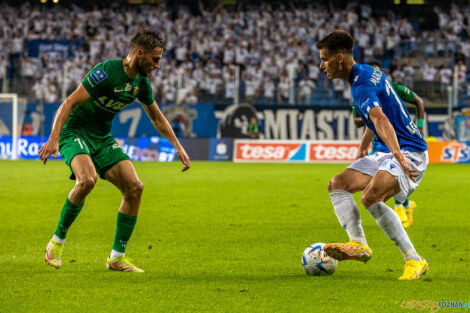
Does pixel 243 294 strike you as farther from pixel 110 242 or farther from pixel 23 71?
pixel 23 71

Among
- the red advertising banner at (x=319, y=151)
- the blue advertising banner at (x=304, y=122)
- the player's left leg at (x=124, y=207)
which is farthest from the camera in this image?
the blue advertising banner at (x=304, y=122)

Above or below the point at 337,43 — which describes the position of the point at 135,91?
below

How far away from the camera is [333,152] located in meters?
28.3

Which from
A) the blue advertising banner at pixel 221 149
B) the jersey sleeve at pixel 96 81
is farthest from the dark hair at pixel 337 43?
the blue advertising banner at pixel 221 149

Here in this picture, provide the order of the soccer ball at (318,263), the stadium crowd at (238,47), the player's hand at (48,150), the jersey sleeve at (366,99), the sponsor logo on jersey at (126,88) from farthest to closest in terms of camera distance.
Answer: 1. the stadium crowd at (238,47)
2. the sponsor logo on jersey at (126,88)
3. the soccer ball at (318,263)
4. the player's hand at (48,150)
5. the jersey sleeve at (366,99)

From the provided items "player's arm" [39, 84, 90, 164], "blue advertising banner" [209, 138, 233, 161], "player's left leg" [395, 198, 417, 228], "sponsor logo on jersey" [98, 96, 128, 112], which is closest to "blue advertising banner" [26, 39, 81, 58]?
"blue advertising banner" [209, 138, 233, 161]

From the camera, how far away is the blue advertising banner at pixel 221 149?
2905 centimetres

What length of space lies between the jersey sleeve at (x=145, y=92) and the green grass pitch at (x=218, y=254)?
1.63 metres

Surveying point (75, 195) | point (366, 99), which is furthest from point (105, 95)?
point (366, 99)

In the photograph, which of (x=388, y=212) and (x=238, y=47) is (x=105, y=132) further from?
(x=238, y=47)

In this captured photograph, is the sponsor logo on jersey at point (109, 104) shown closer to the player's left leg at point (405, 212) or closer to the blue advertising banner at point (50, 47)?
the player's left leg at point (405, 212)

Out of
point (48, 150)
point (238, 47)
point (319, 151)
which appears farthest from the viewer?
point (238, 47)

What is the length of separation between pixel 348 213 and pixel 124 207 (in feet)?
7.03

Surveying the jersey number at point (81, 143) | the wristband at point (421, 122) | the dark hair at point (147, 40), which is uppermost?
the dark hair at point (147, 40)
